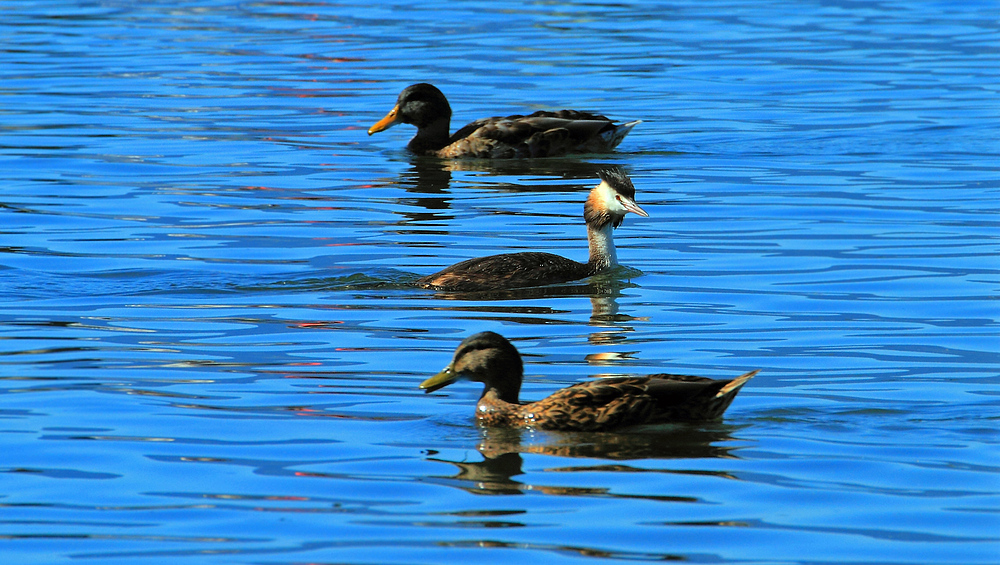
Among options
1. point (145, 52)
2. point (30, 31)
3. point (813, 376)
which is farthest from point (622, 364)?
point (30, 31)

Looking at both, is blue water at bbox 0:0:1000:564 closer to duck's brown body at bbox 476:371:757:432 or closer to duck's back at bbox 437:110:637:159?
duck's brown body at bbox 476:371:757:432

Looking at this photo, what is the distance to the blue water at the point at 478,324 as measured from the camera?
7.15m

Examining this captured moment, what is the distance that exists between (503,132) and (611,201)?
7083 mm

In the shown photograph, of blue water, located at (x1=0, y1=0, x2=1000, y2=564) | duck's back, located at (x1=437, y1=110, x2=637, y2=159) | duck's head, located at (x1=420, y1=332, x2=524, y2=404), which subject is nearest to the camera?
blue water, located at (x1=0, y1=0, x2=1000, y2=564)

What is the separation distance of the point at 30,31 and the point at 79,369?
28489 millimetres

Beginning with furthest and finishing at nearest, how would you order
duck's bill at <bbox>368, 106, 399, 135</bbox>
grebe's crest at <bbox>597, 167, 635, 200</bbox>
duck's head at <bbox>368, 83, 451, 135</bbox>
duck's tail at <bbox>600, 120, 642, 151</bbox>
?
duck's bill at <bbox>368, 106, 399, 135</bbox>, duck's head at <bbox>368, 83, 451, 135</bbox>, duck's tail at <bbox>600, 120, 642, 151</bbox>, grebe's crest at <bbox>597, 167, 635, 200</bbox>

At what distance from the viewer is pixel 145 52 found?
3183cm

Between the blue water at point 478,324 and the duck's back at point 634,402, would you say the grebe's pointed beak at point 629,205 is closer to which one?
the blue water at point 478,324

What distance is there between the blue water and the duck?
6.2 inches

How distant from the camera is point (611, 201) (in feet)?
44.9

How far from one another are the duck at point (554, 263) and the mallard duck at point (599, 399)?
3638 mm

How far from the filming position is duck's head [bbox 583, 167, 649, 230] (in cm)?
1355

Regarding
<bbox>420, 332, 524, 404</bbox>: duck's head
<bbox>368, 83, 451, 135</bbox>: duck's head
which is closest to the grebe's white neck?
<bbox>420, 332, 524, 404</bbox>: duck's head

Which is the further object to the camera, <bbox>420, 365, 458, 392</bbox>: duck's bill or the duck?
the duck
